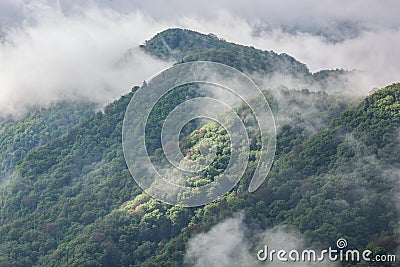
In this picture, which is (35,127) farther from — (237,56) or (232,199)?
(232,199)

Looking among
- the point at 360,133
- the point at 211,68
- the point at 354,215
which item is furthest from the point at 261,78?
the point at 354,215

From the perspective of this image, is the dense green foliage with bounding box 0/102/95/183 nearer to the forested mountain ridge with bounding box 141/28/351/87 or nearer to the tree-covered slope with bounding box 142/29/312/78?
the tree-covered slope with bounding box 142/29/312/78

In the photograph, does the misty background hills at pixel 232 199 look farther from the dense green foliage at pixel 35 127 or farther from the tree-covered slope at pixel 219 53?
the dense green foliage at pixel 35 127

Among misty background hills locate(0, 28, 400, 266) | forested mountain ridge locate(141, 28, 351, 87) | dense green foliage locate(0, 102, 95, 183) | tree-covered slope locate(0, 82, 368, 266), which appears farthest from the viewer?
dense green foliage locate(0, 102, 95, 183)

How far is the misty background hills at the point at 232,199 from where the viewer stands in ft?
260

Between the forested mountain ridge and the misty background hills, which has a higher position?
the forested mountain ridge

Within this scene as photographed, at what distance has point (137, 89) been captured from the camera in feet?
383

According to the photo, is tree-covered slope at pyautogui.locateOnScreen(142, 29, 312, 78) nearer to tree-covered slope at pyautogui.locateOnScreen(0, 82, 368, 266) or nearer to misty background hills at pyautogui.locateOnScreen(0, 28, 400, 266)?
misty background hills at pyautogui.locateOnScreen(0, 28, 400, 266)

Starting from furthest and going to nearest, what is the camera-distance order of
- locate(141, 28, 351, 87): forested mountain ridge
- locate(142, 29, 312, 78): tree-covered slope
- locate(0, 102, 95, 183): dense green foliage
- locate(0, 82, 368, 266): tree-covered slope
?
locate(0, 102, 95, 183): dense green foliage
locate(142, 29, 312, 78): tree-covered slope
locate(141, 28, 351, 87): forested mountain ridge
locate(0, 82, 368, 266): tree-covered slope

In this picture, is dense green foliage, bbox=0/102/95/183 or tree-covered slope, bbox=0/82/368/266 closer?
tree-covered slope, bbox=0/82/368/266

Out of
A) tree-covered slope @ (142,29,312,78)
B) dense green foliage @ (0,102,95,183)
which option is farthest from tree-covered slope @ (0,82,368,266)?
dense green foliage @ (0,102,95,183)

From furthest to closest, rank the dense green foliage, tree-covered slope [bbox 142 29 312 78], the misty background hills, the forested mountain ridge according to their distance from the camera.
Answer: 1. the dense green foliage
2. tree-covered slope [bbox 142 29 312 78]
3. the forested mountain ridge
4. the misty background hills

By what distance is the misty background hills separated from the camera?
79.1 m

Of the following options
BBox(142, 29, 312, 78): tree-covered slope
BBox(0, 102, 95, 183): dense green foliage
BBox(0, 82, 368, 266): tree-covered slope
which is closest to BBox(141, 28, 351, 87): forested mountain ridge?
BBox(142, 29, 312, 78): tree-covered slope
